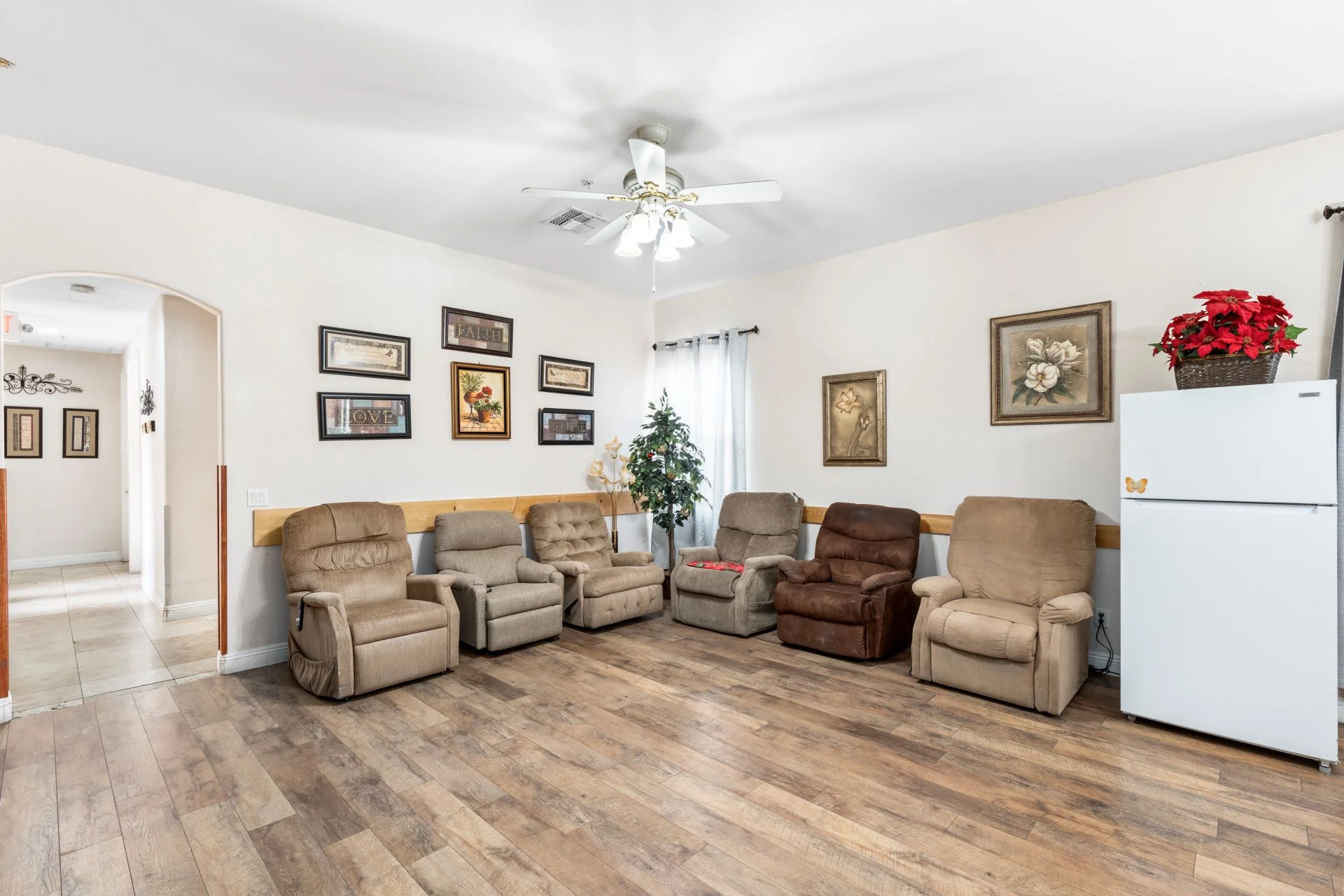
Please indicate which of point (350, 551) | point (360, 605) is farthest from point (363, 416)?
point (360, 605)

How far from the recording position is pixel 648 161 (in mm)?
Result: 2816

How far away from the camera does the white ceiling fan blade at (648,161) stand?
8.94 ft

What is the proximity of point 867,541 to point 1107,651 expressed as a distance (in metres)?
1.56

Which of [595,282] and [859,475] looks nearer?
[859,475]

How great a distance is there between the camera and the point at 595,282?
5.93 metres

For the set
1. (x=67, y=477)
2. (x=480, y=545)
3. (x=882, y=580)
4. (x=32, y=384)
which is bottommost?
(x=882, y=580)

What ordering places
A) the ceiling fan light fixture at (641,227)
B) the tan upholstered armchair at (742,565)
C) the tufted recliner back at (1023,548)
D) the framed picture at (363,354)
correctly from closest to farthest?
the ceiling fan light fixture at (641,227) < the tufted recliner back at (1023,548) < the framed picture at (363,354) < the tan upholstered armchair at (742,565)

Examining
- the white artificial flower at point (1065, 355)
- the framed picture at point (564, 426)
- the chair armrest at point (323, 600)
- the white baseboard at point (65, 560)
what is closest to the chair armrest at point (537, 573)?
the framed picture at point (564, 426)

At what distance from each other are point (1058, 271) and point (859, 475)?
1.95 m

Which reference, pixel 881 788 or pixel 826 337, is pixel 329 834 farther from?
pixel 826 337

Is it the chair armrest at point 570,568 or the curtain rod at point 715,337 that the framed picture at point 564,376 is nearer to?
the curtain rod at point 715,337

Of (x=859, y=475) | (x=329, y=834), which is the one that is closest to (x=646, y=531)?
(x=859, y=475)

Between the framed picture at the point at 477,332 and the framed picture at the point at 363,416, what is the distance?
61cm

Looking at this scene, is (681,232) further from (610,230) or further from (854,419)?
(854,419)
